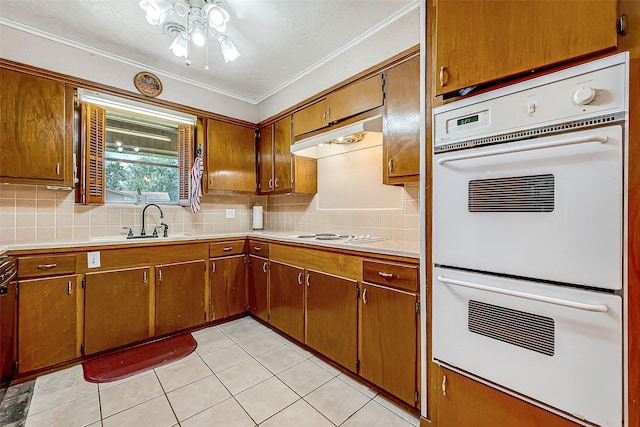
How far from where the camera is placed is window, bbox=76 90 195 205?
2.49 m

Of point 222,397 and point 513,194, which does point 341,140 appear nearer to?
point 513,194

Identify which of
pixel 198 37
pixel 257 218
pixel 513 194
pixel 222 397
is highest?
pixel 198 37

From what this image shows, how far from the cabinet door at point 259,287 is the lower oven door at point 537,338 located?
1805 millimetres

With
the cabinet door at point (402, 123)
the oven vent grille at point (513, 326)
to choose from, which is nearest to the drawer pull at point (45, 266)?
the cabinet door at point (402, 123)

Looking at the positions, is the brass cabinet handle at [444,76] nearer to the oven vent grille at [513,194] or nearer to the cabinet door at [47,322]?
the oven vent grille at [513,194]

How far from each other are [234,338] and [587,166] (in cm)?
272

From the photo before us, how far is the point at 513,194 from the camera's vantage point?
3.72ft

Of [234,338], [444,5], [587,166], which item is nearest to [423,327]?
[587,166]

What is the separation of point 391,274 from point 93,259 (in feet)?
7.40

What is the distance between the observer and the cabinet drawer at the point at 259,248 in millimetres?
2791

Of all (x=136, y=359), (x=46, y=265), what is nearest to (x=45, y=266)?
(x=46, y=265)

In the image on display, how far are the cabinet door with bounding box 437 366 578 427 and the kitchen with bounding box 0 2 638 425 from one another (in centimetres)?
6

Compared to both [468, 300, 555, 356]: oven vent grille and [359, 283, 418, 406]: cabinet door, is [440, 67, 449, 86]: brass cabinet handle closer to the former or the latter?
[468, 300, 555, 356]: oven vent grille

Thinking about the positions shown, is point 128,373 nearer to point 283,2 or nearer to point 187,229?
point 187,229
